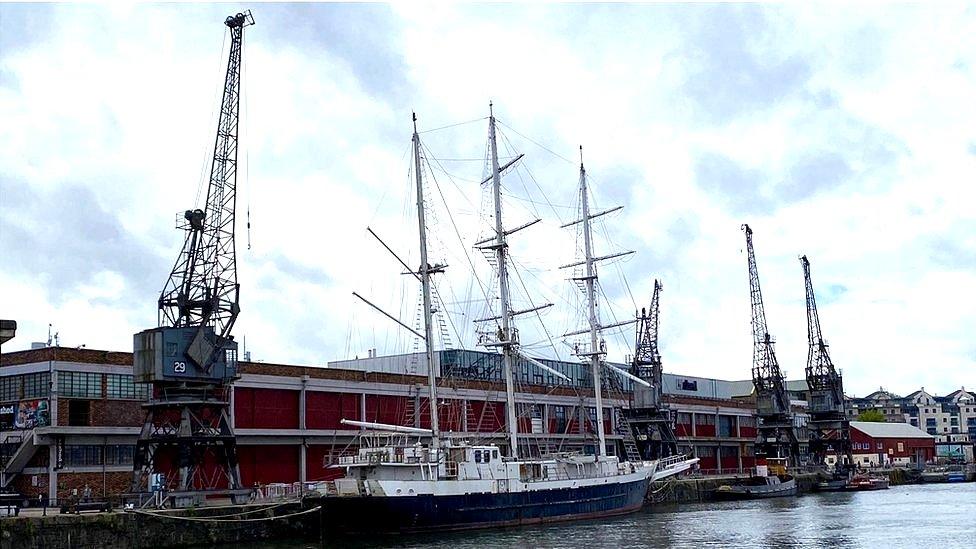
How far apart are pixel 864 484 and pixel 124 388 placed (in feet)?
281

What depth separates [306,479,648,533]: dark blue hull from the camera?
5969 centimetres

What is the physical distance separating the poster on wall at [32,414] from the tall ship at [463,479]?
1683 centimetres

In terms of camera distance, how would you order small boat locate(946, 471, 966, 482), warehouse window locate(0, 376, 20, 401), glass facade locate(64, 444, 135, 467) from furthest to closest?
small boat locate(946, 471, 966, 482)
warehouse window locate(0, 376, 20, 401)
glass facade locate(64, 444, 135, 467)

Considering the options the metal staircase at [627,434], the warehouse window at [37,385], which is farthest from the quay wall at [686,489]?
the warehouse window at [37,385]

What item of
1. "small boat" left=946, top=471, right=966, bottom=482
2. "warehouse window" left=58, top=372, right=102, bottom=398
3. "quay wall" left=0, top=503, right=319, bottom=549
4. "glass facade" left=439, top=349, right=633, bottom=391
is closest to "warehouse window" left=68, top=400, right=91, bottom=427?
"warehouse window" left=58, top=372, right=102, bottom=398

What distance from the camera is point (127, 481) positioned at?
217 feet

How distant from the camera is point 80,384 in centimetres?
6431

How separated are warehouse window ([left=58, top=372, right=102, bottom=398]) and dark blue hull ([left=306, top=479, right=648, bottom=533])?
1593cm

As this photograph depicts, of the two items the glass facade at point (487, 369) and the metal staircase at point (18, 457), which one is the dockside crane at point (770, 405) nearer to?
the glass facade at point (487, 369)

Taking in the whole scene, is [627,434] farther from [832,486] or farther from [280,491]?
[280,491]

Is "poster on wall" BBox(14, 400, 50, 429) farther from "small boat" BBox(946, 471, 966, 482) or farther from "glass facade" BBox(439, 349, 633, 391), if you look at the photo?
"small boat" BBox(946, 471, 966, 482)

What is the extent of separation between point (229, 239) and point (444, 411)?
2943 cm

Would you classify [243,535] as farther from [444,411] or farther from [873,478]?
[873,478]

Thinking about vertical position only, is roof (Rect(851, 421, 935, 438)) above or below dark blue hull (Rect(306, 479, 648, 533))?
above
